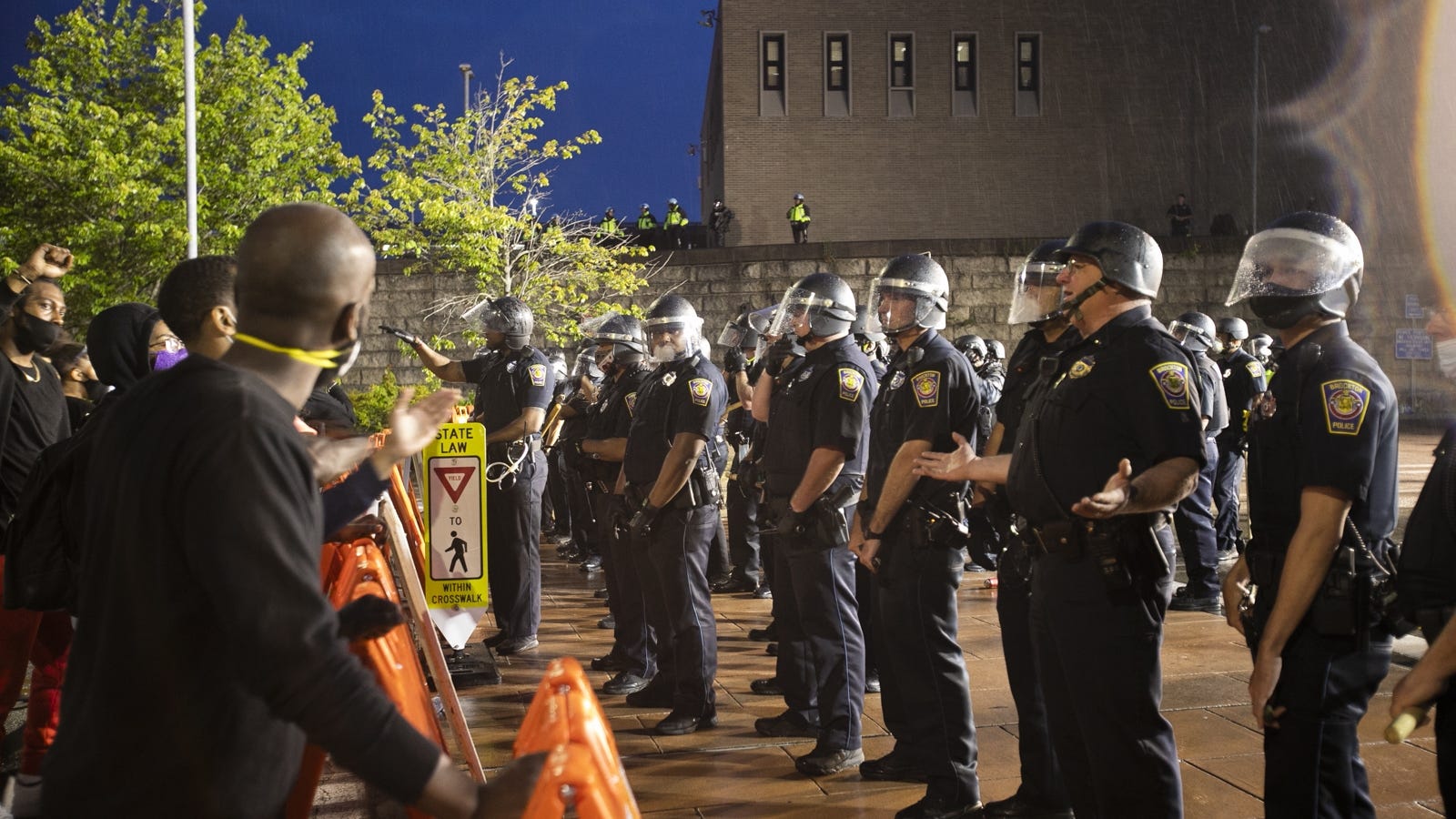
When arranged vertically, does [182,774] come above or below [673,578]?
above

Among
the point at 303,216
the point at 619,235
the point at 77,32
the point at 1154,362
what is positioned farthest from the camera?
the point at 619,235

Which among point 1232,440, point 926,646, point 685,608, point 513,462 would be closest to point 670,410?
point 685,608

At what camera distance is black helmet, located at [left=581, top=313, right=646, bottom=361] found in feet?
24.6

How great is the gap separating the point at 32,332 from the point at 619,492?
3.23 metres

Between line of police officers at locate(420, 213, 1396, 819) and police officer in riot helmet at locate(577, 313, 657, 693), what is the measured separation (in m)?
0.02

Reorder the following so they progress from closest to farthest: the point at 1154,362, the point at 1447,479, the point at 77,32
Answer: the point at 1447,479
the point at 1154,362
the point at 77,32

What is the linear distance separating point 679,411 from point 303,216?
4295mm

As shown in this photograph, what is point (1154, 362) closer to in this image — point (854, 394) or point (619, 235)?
point (854, 394)

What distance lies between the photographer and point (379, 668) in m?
2.83

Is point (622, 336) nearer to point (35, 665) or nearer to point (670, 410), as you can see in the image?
point (670, 410)

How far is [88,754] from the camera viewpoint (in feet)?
5.50

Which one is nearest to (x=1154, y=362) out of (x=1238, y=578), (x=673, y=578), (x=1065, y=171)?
(x=1238, y=578)

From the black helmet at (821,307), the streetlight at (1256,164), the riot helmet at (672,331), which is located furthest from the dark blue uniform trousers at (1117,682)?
the streetlight at (1256,164)

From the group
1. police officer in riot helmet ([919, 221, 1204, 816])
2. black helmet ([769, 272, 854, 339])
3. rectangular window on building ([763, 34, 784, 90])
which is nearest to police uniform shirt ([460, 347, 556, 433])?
black helmet ([769, 272, 854, 339])
